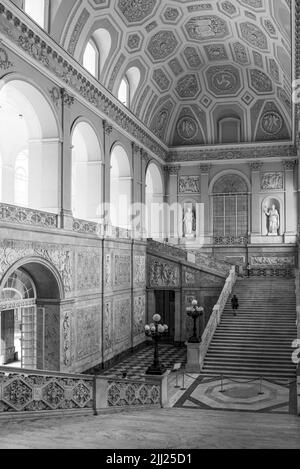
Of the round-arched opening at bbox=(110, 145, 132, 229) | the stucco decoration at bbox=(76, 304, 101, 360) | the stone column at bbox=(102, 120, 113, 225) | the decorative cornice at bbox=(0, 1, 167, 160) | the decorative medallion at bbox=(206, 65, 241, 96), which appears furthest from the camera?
the decorative medallion at bbox=(206, 65, 241, 96)

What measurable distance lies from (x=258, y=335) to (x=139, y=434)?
13.0 m

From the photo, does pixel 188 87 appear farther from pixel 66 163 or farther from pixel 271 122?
pixel 66 163

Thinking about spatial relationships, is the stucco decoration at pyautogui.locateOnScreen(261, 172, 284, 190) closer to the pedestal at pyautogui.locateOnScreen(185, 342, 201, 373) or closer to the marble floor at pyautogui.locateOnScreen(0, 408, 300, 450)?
the pedestal at pyautogui.locateOnScreen(185, 342, 201, 373)

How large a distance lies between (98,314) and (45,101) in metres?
7.96

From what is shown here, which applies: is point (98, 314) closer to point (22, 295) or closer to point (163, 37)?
point (22, 295)

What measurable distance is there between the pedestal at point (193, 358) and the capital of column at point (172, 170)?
46.7 feet

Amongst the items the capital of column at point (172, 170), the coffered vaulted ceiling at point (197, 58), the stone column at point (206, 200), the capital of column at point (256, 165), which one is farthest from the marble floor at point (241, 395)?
the capital of column at point (172, 170)

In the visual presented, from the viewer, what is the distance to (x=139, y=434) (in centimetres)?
763

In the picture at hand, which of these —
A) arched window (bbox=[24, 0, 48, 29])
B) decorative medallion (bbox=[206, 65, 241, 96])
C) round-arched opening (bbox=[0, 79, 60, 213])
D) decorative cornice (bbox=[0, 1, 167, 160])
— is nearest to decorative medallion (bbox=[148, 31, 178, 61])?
decorative cornice (bbox=[0, 1, 167, 160])

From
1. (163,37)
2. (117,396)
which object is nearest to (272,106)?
(163,37)

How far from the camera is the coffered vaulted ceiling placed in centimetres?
1811

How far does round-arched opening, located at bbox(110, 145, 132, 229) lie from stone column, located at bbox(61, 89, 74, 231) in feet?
21.2

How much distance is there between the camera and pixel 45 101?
1509cm

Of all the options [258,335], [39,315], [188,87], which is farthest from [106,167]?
[188,87]
